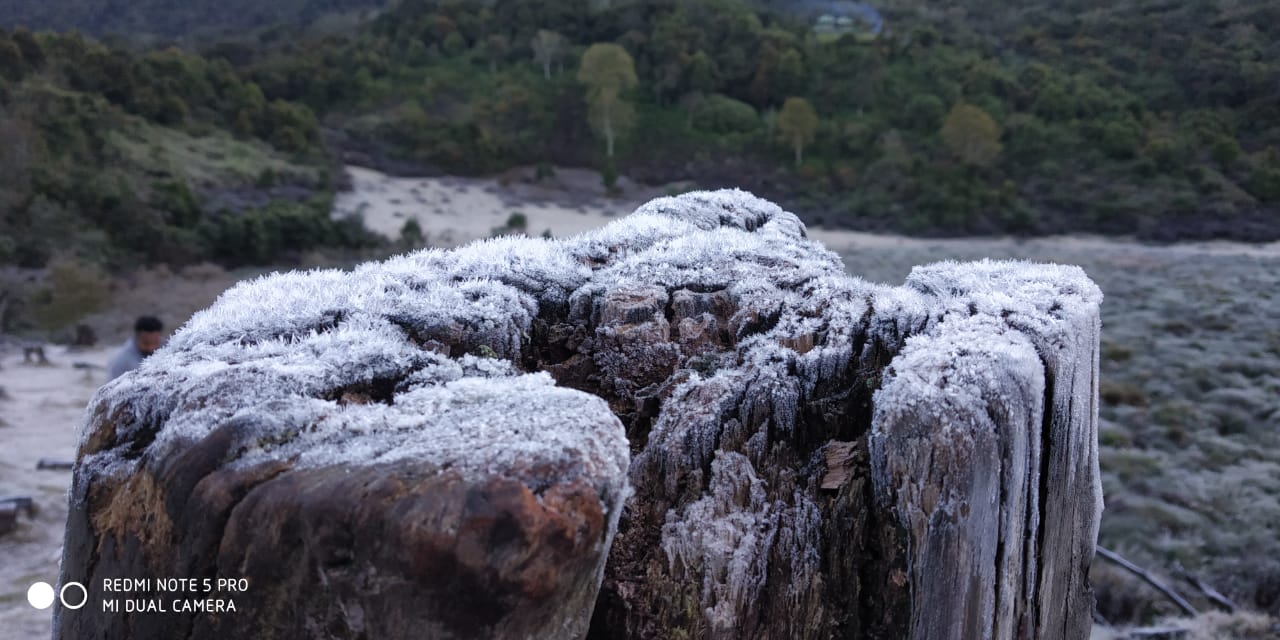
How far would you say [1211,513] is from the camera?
6.59 meters

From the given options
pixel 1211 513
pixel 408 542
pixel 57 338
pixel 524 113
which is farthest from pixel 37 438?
pixel 524 113

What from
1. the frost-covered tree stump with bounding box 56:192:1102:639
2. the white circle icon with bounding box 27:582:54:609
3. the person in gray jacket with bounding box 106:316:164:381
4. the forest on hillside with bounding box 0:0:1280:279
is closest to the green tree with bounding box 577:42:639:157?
the forest on hillside with bounding box 0:0:1280:279

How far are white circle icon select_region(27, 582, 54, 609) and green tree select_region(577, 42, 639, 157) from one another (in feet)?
44.5

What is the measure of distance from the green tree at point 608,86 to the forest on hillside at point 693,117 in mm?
88

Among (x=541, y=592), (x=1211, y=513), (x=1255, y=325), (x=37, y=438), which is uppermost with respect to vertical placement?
(x=541, y=592)

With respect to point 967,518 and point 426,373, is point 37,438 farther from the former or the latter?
point 967,518

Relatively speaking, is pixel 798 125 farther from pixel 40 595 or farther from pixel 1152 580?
pixel 40 595

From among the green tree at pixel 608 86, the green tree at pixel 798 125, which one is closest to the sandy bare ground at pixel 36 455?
the green tree at pixel 608 86

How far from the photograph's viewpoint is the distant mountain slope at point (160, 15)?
17.7 metres

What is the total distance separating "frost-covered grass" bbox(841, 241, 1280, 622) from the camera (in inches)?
239

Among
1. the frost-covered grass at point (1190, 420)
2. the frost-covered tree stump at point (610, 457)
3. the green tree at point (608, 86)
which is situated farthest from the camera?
the green tree at point (608, 86)

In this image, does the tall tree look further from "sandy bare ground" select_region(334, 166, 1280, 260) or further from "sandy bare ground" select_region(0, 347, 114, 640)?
"sandy bare ground" select_region(0, 347, 114, 640)

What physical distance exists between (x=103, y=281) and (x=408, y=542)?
1359 centimetres

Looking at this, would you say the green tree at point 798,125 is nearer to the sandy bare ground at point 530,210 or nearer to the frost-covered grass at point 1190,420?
the sandy bare ground at point 530,210
